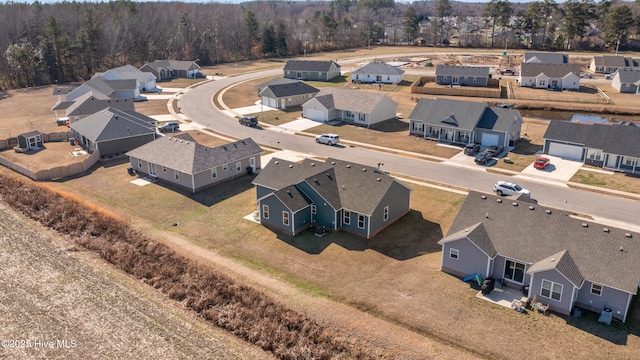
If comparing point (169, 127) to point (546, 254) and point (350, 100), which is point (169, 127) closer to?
point (350, 100)

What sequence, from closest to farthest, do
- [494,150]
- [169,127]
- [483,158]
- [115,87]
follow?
[483,158] < [494,150] < [169,127] < [115,87]

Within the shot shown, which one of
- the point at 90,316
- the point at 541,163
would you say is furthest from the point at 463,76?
the point at 90,316

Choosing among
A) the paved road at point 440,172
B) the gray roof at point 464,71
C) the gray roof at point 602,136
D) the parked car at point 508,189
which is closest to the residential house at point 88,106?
the paved road at point 440,172

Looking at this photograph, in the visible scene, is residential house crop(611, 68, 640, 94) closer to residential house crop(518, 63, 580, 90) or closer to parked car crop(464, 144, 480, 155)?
residential house crop(518, 63, 580, 90)

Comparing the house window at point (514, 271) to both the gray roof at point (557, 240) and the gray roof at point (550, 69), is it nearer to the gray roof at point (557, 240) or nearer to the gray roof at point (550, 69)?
the gray roof at point (557, 240)

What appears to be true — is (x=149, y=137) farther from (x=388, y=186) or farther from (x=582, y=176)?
(x=582, y=176)

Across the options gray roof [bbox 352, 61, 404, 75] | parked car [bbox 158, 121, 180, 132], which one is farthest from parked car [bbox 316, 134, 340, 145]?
gray roof [bbox 352, 61, 404, 75]

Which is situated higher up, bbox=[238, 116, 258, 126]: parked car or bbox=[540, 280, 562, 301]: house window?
bbox=[238, 116, 258, 126]: parked car
